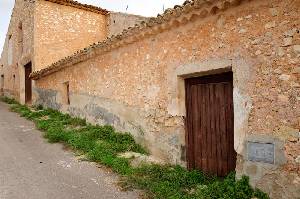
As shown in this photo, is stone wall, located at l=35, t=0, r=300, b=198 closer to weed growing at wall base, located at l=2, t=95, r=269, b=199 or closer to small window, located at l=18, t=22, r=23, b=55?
weed growing at wall base, located at l=2, t=95, r=269, b=199

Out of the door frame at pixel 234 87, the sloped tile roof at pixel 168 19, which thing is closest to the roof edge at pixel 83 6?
the sloped tile roof at pixel 168 19

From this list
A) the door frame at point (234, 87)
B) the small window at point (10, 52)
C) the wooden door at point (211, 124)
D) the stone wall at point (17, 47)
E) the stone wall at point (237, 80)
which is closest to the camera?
the stone wall at point (237, 80)

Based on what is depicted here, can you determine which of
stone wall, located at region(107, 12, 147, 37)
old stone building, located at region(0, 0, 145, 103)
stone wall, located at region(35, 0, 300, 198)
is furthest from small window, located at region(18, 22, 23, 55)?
stone wall, located at region(35, 0, 300, 198)

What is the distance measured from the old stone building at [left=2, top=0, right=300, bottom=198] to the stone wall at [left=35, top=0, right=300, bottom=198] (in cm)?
1

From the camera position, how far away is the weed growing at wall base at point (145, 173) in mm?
4852

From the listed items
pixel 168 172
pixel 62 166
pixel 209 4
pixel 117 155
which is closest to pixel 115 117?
pixel 117 155

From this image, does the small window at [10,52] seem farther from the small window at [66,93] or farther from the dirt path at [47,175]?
the dirt path at [47,175]

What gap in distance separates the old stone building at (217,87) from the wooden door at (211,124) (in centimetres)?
2

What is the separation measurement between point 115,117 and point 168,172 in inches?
127

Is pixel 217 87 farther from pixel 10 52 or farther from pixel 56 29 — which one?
pixel 10 52

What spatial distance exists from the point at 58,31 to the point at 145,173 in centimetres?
1174

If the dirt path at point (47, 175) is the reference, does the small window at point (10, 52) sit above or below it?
above

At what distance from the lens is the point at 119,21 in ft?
56.4

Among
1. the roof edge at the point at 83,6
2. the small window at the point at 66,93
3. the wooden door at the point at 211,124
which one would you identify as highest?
the roof edge at the point at 83,6
